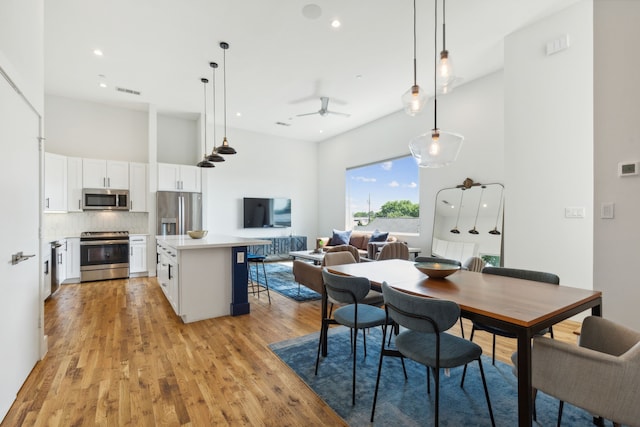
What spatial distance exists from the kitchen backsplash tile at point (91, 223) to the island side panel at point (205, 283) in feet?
12.0

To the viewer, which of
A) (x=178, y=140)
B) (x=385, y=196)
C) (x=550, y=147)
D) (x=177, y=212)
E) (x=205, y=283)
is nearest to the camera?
(x=550, y=147)

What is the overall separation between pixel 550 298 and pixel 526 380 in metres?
0.61

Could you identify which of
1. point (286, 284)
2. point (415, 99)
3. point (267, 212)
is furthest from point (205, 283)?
point (267, 212)

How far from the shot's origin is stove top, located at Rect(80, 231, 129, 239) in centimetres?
569

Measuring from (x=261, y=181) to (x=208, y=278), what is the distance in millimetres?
5031

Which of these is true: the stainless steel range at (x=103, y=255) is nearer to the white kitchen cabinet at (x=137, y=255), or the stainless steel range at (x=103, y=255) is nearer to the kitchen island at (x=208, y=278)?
the white kitchen cabinet at (x=137, y=255)

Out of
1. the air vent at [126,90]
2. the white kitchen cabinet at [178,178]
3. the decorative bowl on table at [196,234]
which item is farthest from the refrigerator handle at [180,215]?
the decorative bowl on table at [196,234]

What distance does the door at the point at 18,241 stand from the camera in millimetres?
1923

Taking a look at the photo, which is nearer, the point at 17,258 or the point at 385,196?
the point at 17,258

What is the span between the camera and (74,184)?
5703 millimetres

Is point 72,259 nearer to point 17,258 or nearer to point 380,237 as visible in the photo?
point 17,258

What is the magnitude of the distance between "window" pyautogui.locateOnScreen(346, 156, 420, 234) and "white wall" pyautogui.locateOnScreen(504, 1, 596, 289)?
2.74 metres

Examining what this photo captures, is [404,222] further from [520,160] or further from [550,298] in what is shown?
[550,298]

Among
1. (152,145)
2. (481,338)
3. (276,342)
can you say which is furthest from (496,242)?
(152,145)
